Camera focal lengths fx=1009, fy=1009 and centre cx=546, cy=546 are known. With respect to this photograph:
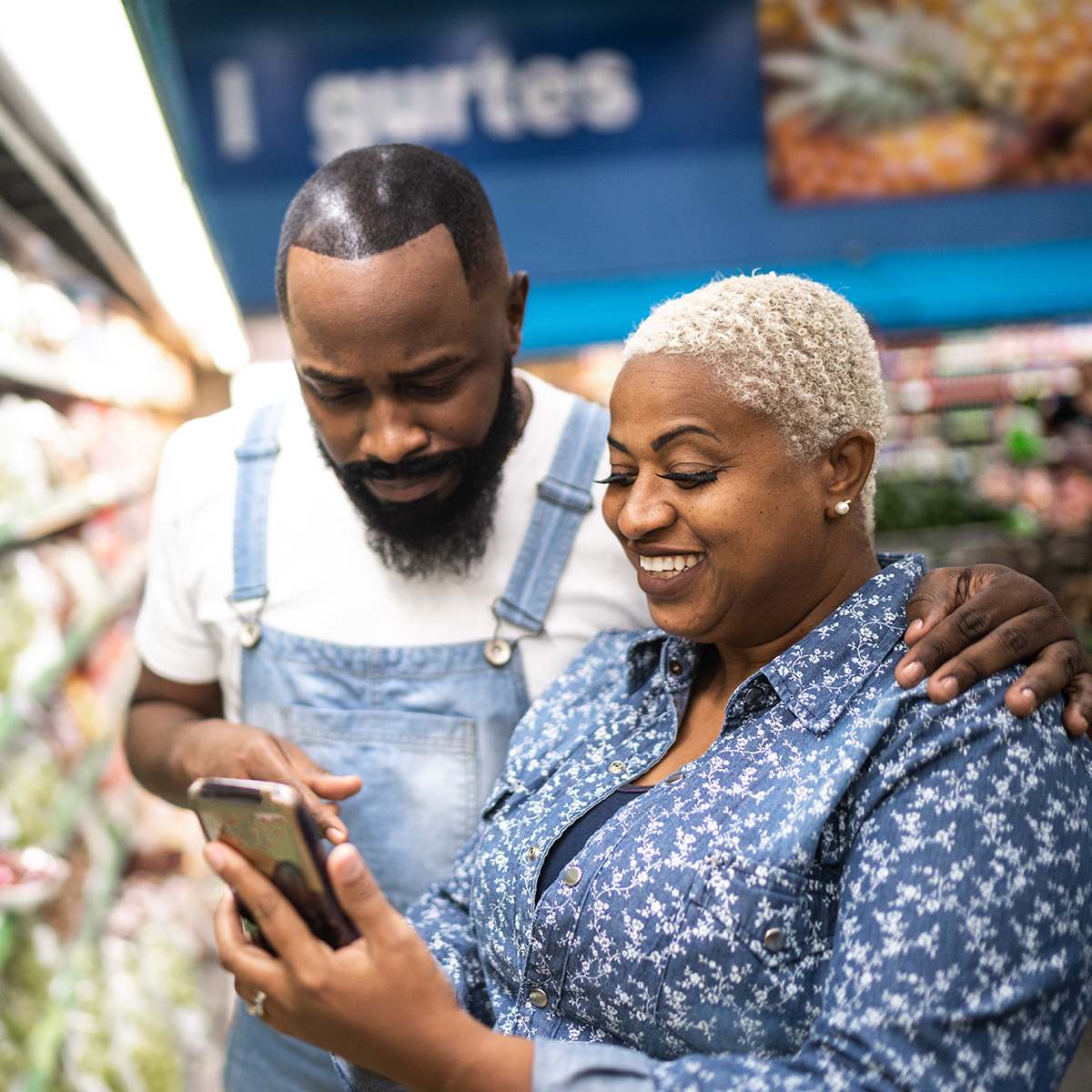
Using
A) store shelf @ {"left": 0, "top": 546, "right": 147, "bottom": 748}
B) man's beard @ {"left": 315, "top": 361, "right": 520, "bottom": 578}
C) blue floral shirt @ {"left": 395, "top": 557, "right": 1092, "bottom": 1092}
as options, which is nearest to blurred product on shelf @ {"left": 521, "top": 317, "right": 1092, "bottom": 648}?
man's beard @ {"left": 315, "top": 361, "right": 520, "bottom": 578}

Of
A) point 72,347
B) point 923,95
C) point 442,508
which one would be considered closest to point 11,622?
point 72,347

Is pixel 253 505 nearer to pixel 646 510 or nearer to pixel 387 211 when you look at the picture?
pixel 387 211

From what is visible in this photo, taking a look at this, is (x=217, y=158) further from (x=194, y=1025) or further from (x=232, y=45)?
(x=194, y=1025)

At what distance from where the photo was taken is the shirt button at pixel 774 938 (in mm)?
1059

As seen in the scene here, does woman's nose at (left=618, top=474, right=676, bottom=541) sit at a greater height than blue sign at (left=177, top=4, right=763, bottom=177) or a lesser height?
lesser

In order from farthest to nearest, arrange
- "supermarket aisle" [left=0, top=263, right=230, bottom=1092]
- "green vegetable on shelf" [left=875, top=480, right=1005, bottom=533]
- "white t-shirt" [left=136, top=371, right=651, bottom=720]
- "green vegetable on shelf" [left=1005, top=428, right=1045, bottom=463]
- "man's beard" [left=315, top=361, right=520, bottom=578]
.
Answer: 1. "green vegetable on shelf" [left=1005, top=428, right=1045, bottom=463]
2. "green vegetable on shelf" [left=875, top=480, right=1005, bottom=533]
3. "supermarket aisle" [left=0, top=263, right=230, bottom=1092]
4. "white t-shirt" [left=136, top=371, right=651, bottom=720]
5. "man's beard" [left=315, top=361, right=520, bottom=578]

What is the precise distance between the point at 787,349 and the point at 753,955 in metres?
0.68

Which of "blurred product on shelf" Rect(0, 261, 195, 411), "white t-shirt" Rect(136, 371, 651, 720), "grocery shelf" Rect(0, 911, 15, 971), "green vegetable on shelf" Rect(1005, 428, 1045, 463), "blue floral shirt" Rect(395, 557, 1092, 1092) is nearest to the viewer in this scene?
"blue floral shirt" Rect(395, 557, 1092, 1092)

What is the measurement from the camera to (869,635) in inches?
47.8

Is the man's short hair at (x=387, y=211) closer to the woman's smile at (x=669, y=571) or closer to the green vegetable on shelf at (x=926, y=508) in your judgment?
the woman's smile at (x=669, y=571)

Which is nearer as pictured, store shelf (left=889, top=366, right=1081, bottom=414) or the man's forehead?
the man's forehead

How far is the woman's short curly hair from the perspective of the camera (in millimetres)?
1179

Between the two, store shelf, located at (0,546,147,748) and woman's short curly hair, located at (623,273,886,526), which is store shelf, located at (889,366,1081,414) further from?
woman's short curly hair, located at (623,273,886,526)

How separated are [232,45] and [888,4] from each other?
212 cm
